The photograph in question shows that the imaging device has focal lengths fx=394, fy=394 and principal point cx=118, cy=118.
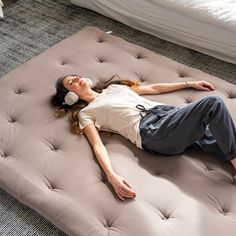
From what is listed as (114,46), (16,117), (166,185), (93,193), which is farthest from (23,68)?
(166,185)

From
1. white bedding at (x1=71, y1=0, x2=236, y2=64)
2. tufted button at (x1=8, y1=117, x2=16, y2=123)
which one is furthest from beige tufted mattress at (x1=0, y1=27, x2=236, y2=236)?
white bedding at (x1=71, y1=0, x2=236, y2=64)

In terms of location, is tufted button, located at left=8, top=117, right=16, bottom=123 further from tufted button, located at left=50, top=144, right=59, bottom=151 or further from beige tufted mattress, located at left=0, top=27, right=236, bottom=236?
tufted button, located at left=50, top=144, right=59, bottom=151

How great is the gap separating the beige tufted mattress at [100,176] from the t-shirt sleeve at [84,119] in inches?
2.1

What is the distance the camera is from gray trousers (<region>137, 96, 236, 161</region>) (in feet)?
4.18

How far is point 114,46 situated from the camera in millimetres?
1917

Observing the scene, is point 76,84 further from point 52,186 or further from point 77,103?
point 52,186

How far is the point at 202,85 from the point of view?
5.39 ft

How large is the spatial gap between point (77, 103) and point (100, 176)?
38 centimetres

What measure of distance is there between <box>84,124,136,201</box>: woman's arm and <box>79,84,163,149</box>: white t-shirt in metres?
0.04

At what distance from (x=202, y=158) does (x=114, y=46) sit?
800mm

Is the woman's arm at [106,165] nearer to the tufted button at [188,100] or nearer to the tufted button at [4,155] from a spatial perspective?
the tufted button at [4,155]

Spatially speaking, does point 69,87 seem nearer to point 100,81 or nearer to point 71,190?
point 100,81

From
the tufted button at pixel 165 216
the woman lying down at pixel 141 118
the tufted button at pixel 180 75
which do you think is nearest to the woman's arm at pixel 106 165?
the woman lying down at pixel 141 118

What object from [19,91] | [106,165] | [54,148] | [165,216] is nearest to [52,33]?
[19,91]
